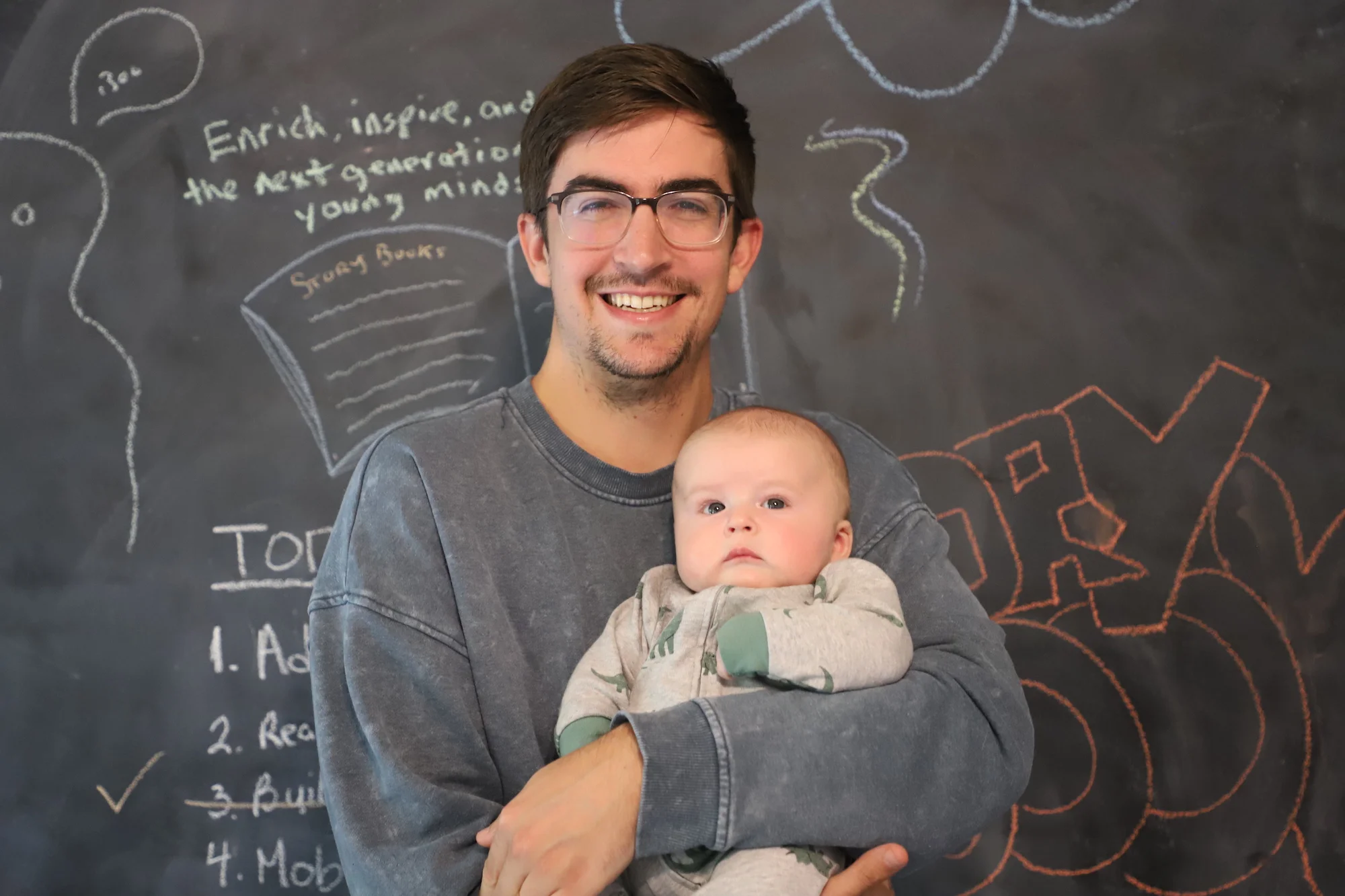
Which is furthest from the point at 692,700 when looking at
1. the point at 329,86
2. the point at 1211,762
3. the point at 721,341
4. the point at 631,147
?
the point at 329,86

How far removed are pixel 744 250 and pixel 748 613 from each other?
83cm

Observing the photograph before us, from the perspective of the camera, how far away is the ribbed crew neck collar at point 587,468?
1700 millimetres

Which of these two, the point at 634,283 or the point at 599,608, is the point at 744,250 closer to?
the point at 634,283

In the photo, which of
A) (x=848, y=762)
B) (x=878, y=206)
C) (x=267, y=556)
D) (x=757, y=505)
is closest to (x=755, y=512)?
(x=757, y=505)

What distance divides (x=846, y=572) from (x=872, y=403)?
798 millimetres

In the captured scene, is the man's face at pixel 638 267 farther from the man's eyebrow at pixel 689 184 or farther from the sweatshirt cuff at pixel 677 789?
the sweatshirt cuff at pixel 677 789

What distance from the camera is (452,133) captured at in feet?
7.30

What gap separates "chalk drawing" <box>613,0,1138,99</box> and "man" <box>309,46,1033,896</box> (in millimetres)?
487

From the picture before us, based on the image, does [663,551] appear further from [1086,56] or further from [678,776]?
[1086,56]

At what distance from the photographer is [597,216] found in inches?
67.1

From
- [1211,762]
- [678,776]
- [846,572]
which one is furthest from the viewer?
[1211,762]

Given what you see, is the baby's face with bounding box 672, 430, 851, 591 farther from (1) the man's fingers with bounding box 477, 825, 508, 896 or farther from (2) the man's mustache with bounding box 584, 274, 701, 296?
(1) the man's fingers with bounding box 477, 825, 508, 896

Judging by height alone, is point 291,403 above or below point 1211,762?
above

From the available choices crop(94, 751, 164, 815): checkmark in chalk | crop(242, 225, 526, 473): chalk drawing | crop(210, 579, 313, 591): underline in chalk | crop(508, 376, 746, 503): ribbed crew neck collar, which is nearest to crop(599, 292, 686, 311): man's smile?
crop(508, 376, 746, 503): ribbed crew neck collar
